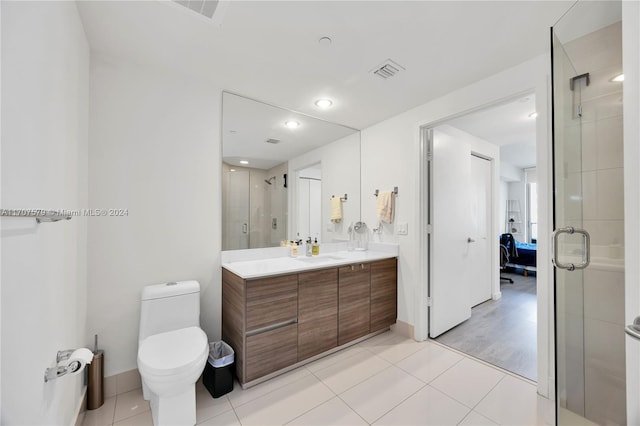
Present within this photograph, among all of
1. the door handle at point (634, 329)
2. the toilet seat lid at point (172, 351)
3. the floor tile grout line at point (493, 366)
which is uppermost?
the door handle at point (634, 329)

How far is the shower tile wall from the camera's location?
95 cm

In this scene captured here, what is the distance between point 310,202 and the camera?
2.94 m

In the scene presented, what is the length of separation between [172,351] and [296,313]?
2.75 ft

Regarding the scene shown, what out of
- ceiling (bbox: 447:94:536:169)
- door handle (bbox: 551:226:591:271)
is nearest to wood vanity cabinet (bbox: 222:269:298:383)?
door handle (bbox: 551:226:591:271)

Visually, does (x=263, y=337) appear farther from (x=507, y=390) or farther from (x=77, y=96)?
(x=77, y=96)

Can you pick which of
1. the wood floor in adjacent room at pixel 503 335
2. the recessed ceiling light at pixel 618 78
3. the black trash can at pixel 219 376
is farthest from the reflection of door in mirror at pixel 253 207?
the recessed ceiling light at pixel 618 78

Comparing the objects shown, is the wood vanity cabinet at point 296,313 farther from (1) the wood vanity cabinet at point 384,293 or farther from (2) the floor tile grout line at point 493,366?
(2) the floor tile grout line at point 493,366

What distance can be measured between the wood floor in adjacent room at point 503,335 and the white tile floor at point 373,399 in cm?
20

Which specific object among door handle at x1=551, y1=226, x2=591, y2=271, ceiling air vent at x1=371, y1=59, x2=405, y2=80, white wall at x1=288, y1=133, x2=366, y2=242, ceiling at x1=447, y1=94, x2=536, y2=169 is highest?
ceiling air vent at x1=371, y1=59, x2=405, y2=80

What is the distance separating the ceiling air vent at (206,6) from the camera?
1351mm

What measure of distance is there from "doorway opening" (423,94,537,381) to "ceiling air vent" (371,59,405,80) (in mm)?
803

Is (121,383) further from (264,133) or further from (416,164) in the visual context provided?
(416,164)

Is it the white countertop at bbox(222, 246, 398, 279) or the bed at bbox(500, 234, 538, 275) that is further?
the bed at bbox(500, 234, 538, 275)

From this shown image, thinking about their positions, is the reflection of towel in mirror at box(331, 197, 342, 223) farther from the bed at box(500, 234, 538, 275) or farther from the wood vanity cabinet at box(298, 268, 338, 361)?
the bed at box(500, 234, 538, 275)
